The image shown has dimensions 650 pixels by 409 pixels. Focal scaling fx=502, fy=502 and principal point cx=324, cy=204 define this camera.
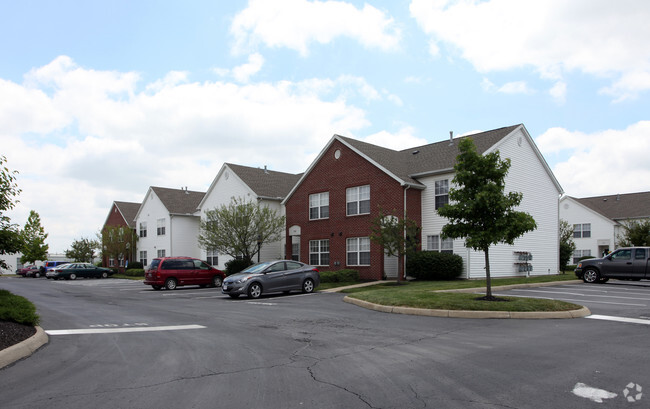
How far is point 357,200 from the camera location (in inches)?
1116

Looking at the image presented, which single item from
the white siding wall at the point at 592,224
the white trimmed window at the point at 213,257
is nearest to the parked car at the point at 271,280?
the white trimmed window at the point at 213,257

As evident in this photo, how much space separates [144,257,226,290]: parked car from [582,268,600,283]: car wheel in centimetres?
1845

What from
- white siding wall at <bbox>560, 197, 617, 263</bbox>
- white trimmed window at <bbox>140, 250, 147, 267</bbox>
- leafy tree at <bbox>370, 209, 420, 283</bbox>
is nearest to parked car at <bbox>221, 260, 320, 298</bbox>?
leafy tree at <bbox>370, 209, 420, 283</bbox>

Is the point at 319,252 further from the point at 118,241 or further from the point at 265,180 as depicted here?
the point at 118,241

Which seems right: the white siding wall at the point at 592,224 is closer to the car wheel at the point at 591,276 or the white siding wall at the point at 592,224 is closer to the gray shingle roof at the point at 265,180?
the car wheel at the point at 591,276

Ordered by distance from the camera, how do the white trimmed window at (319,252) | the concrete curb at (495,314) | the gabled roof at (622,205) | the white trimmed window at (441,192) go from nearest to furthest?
the concrete curb at (495,314), the white trimmed window at (441,192), the white trimmed window at (319,252), the gabled roof at (622,205)

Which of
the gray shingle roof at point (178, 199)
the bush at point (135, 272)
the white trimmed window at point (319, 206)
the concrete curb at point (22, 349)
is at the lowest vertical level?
the bush at point (135, 272)

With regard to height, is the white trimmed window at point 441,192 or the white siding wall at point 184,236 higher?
the white trimmed window at point 441,192

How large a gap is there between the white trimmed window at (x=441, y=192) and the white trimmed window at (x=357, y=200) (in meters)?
3.78

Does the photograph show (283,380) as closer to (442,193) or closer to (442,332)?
(442,332)

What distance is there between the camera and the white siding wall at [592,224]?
47719 millimetres

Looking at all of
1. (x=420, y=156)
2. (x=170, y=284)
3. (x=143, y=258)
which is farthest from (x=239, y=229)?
(x=143, y=258)

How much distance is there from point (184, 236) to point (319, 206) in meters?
19.1

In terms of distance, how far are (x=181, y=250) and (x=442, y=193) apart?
26.8 meters
